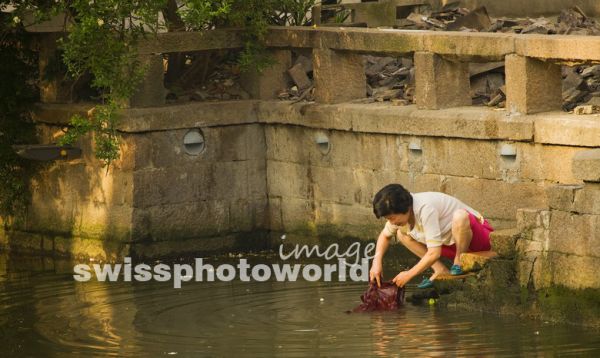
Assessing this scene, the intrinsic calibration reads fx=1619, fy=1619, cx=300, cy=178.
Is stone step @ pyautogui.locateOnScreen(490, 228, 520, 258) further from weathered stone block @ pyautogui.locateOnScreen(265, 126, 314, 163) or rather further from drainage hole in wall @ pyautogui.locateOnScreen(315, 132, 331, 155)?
weathered stone block @ pyautogui.locateOnScreen(265, 126, 314, 163)

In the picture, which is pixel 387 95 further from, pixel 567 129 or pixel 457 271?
pixel 457 271

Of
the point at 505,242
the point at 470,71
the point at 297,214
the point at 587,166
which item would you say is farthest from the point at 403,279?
the point at 297,214

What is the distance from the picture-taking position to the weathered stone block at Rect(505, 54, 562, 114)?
1442 centimetres

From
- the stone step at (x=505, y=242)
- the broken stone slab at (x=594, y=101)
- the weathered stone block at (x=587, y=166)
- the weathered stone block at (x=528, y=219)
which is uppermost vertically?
the broken stone slab at (x=594, y=101)

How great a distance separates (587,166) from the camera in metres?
12.2

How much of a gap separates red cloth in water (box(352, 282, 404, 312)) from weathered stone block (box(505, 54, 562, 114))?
2302 millimetres

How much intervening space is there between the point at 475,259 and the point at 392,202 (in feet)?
2.87

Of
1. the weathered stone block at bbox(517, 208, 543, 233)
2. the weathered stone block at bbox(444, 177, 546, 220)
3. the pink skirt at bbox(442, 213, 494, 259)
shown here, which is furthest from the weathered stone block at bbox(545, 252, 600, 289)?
the weathered stone block at bbox(444, 177, 546, 220)

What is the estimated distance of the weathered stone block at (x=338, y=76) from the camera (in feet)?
53.8

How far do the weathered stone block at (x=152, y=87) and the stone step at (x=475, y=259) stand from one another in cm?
455

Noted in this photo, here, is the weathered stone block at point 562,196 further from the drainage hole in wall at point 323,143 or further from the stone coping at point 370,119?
the drainage hole in wall at point 323,143

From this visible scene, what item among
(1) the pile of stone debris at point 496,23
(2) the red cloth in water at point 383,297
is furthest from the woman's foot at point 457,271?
(1) the pile of stone debris at point 496,23

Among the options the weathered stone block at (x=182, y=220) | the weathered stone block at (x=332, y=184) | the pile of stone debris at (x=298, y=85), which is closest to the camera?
the weathered stone block at (x=332, y=184)

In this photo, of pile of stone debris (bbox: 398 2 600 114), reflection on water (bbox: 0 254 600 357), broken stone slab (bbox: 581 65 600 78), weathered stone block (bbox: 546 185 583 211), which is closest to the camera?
reflection on water (bbox: 0 254 600 357)
